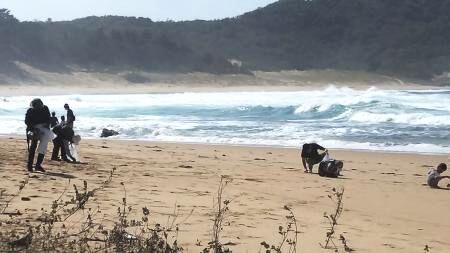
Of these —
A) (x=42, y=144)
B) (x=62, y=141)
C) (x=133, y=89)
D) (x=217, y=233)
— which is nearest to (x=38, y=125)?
(x=42, y=144)

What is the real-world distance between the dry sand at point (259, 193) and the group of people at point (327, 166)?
0.19 m

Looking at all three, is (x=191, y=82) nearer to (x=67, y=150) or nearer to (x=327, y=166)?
(x=67, y=150)

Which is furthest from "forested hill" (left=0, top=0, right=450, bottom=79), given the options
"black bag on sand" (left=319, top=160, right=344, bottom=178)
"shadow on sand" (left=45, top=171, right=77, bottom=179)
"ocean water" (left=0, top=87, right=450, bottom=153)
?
"shadow on sand" (left=45, top=171, right=77, bottom=179)

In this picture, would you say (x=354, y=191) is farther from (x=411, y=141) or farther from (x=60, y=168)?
(x=411, y=141)

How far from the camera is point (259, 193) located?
841cm

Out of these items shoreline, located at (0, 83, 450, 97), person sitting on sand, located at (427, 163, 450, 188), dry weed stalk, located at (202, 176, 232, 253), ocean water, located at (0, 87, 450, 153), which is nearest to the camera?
dry weed stalk, located at (202, 176, 232, 253)

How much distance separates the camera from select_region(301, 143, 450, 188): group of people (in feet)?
32.9

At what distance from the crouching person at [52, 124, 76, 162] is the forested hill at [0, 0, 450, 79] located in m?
51.2

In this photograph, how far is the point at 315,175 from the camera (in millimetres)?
10961

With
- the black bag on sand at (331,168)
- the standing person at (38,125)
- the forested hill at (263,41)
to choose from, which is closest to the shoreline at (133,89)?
the forested hill at (263,41)

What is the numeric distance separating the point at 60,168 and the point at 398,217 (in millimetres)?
5038

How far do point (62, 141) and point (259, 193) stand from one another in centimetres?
405

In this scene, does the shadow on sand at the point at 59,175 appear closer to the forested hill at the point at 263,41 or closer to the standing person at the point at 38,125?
the standing person at the point at 38,125

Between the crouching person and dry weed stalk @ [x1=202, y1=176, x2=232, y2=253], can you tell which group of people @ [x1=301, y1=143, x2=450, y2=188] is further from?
the crouching person
